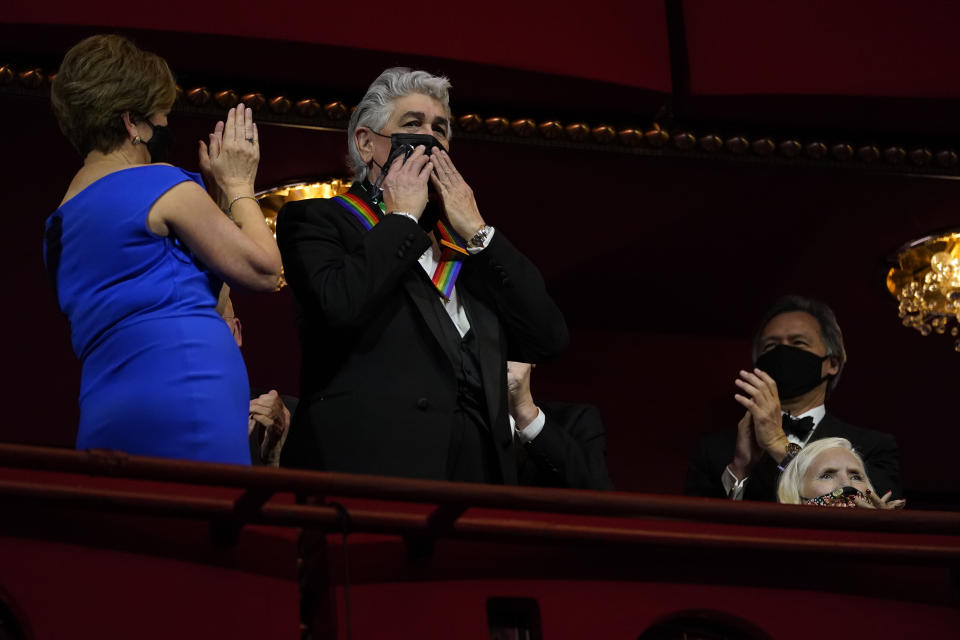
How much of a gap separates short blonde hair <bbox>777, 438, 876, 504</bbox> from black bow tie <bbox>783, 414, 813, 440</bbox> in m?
0.32

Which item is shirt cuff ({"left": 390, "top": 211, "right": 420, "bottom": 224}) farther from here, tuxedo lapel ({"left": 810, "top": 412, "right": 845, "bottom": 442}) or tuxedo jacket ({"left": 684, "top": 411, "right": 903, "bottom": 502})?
tuxedo lapel ({"left": 810, "top": 412, "right": 845, "bottom": 442})

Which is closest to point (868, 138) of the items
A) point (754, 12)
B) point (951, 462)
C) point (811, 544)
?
point (754, 12)

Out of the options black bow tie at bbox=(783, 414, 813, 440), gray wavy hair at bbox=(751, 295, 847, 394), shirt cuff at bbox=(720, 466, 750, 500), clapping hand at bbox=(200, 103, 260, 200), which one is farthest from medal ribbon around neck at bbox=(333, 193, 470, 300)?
gray wavy hair at bbox=(751, 295, 847, 394)

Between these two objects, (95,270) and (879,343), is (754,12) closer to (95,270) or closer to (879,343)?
(879,343)

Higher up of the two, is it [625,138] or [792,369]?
[625,138]

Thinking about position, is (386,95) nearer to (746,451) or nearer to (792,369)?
(746,451)

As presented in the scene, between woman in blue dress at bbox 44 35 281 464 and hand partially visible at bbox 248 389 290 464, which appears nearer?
woman in blue dress at bbox 44 35 281 464

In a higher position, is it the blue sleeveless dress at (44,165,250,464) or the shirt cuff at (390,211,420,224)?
the shirt cuff at (390,211,420,224)

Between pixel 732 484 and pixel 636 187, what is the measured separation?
1116 mm

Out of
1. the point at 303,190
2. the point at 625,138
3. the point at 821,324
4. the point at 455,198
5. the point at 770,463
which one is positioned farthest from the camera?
the point at 303,190

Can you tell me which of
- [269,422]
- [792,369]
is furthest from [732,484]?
[269,422]

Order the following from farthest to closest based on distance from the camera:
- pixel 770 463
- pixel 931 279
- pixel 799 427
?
1. pixel 931 279
2. pixel 799 427
3. pixel 770 463

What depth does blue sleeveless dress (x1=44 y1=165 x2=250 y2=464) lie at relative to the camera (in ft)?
6.66

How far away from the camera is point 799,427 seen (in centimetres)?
342
